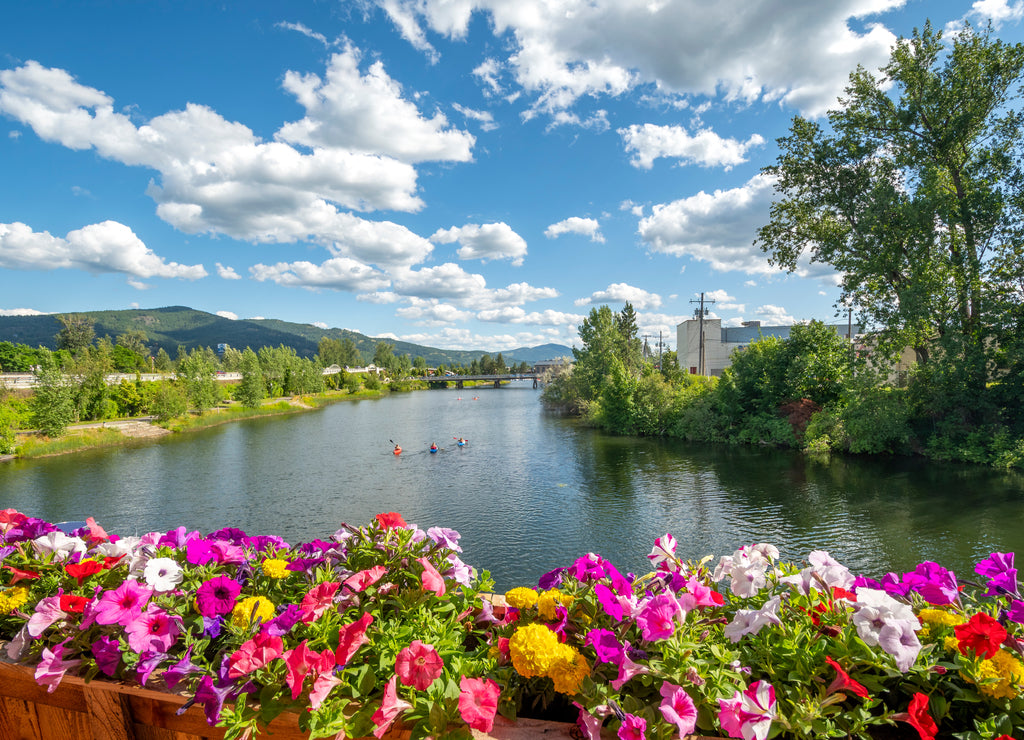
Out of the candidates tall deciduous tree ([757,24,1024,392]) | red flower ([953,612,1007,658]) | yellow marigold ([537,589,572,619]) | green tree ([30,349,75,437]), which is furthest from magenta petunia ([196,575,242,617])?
green tree ([30,349,75,437])

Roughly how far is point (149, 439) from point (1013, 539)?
41.1 m

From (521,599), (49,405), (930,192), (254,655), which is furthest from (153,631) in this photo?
(49,405)

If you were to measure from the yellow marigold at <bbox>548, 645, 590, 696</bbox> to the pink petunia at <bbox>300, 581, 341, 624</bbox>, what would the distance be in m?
0.82

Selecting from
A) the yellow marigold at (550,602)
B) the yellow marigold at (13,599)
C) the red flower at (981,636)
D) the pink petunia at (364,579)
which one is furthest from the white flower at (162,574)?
the red flower at (981,636)

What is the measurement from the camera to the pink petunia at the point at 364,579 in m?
1.87

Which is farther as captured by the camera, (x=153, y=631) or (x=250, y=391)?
(x=250, y=391)

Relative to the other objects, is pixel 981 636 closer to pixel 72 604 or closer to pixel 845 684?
pixel 845 684

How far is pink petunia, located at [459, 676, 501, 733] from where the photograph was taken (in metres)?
1.35

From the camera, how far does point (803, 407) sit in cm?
2520

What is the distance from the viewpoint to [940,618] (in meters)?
1.57

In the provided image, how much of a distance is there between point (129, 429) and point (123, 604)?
40.0 m

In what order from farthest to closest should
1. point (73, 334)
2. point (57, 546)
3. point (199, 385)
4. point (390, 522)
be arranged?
point (73, 334), point (199, 385), point (390, 522), point (57, 546)

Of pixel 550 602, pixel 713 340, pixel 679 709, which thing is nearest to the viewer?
pixel 679 709

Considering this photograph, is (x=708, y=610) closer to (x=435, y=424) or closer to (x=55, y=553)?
(x=55, y=553)
